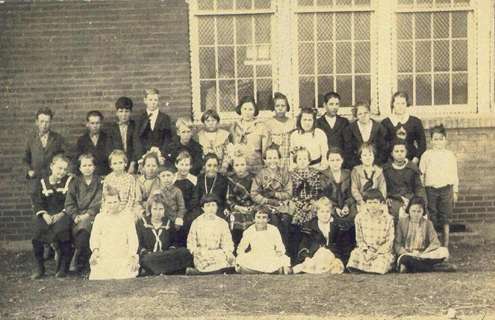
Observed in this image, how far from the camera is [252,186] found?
7.84 metres

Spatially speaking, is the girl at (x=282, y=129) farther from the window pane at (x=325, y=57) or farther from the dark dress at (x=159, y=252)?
the dark dress at (x=159, y=252)

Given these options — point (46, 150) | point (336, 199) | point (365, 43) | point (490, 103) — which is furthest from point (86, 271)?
point (490, 103)

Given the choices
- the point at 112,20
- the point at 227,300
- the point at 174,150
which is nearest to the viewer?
the point at 227,300

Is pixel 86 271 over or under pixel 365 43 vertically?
under

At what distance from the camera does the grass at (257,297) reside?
5.80 meters

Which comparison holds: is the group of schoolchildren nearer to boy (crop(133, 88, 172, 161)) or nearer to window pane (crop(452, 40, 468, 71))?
boy (crop(133, 88, 172, 161))

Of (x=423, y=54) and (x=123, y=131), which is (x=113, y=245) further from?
(x=423, y=54)

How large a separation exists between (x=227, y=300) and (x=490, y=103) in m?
4.85

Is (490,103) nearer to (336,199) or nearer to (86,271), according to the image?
(336,199)

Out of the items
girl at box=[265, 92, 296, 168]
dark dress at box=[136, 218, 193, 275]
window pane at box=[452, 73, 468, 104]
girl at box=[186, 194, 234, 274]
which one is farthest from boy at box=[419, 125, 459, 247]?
dark dress at box=[136, 218, 193, 275]

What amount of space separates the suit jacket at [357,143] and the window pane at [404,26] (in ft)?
5.01

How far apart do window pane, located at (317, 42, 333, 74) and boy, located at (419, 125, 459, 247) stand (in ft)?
5.53

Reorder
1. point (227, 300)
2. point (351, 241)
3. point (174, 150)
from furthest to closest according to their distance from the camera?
1. point (174, 150)
2. point (351, 241)
3. point (227, 300)

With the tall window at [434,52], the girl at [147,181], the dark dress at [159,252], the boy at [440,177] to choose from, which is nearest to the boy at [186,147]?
the girl at [147,181]
